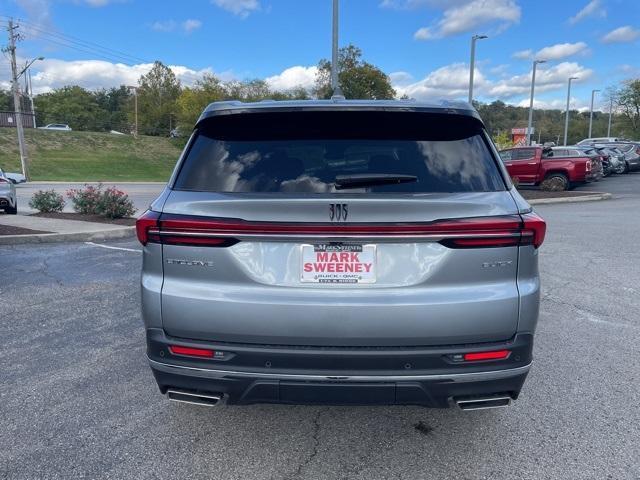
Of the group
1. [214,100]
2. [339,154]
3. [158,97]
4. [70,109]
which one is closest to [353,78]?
[214,100]

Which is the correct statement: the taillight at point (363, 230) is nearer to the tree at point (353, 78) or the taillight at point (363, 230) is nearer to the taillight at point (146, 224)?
the taillight at point (146, 224)

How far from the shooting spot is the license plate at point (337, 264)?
244cm

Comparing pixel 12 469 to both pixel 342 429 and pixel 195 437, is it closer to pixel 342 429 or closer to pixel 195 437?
pixel 195 437

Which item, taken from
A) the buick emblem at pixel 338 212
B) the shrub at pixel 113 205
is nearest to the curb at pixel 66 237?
the shrub at pixel 113 205

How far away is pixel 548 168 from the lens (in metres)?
21.4

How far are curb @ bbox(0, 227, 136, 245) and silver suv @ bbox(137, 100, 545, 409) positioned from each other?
8.28m

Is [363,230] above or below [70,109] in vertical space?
below

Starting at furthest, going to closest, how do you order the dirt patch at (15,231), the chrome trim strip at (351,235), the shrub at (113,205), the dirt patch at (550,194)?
the dirt patch at (550,194), the shrub at (113,205), the dirt patch at (15,231), the chrome trim strip at (351,235)

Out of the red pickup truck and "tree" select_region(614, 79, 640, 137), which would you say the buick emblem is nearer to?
the red pickup truck

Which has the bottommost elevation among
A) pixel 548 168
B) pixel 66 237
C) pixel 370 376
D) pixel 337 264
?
pixel 66 237

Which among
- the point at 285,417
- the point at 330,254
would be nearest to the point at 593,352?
the point at 285,417

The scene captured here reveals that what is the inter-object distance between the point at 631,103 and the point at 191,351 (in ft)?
A: 288

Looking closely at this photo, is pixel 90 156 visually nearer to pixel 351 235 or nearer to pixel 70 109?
pixel 351 235

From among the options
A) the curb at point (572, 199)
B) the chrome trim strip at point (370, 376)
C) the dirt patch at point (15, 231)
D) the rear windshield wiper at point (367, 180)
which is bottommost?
the curb at point (572, 199)
